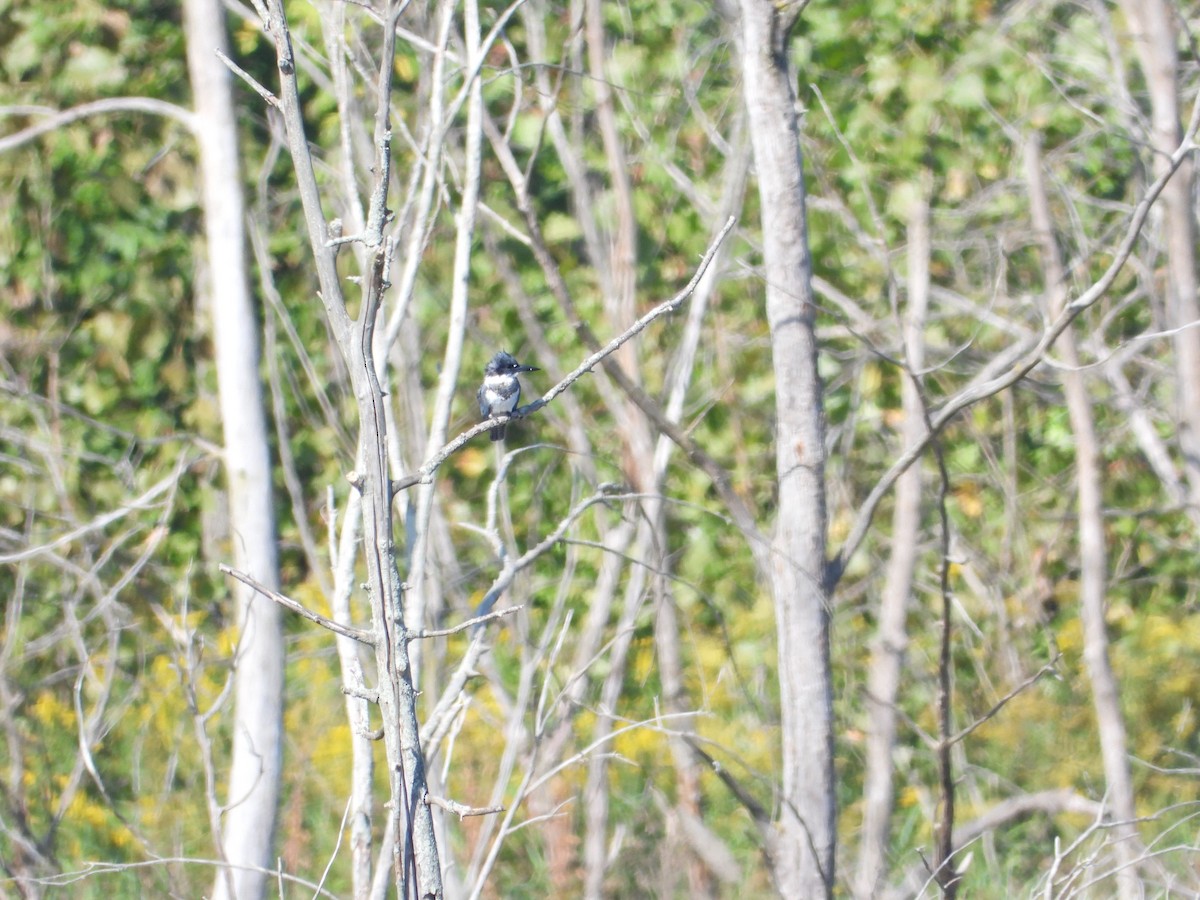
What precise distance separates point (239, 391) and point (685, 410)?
5.91 ft

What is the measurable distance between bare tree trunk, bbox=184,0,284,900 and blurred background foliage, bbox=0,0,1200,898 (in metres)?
0.82

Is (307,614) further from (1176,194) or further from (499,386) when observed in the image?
(1176,194)

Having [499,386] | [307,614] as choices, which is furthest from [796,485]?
[499,386]

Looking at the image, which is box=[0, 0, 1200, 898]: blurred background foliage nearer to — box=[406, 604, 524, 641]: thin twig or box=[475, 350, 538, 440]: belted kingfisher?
box=[475, 350, 538, 440]: belted kingfisher

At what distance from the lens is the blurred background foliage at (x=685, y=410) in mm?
4621

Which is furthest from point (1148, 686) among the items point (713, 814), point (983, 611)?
point (713, 814)

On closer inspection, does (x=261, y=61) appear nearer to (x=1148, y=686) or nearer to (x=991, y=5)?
(x=991, y=5)

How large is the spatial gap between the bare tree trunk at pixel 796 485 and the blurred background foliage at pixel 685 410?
6.88 feet

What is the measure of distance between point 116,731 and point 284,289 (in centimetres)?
183

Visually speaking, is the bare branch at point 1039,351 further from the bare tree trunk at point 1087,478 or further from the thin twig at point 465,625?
the bare tree trunk at point 1087,478

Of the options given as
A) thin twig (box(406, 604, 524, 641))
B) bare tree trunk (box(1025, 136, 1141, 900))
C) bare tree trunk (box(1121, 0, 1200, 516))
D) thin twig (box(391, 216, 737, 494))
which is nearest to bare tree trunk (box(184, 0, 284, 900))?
→ thin twig (box(391, 216, 737, 494))

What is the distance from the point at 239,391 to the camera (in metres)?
3.64

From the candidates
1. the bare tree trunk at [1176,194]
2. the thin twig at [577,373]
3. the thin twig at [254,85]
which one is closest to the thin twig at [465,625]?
the thin twig at [577,373]

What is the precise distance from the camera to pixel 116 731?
4875mm
